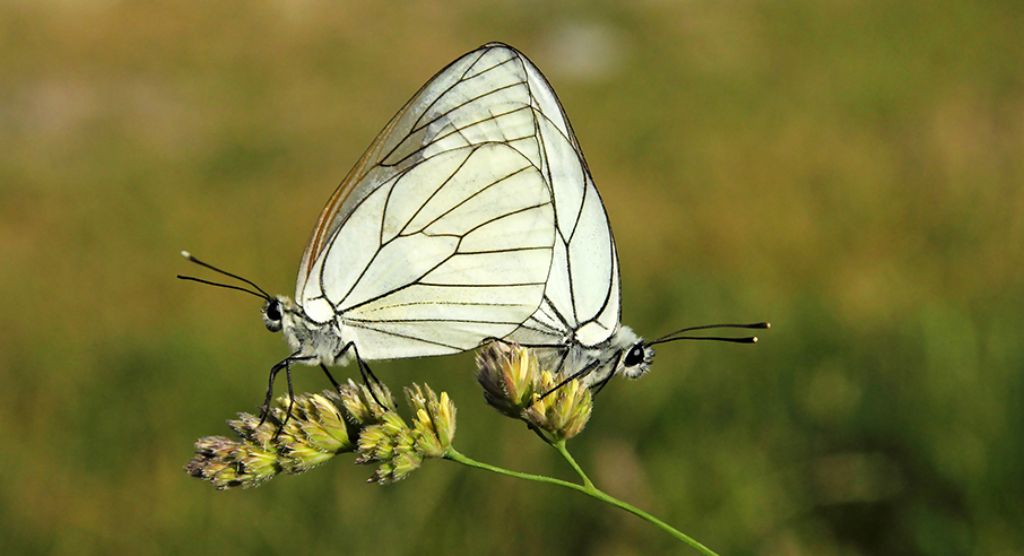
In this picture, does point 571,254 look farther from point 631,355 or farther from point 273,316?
point 273,316

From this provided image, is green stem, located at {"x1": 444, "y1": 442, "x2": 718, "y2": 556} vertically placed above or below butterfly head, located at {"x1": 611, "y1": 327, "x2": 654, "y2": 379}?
below

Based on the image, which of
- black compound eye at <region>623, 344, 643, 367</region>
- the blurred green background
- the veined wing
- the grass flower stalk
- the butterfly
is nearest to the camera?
the grass flower stalk

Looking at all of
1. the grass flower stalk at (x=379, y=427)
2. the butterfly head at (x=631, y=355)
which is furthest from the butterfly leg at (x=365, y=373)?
the butterfly head at (x=631, y=355)

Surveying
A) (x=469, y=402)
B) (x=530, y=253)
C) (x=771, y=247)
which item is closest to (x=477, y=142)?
(x=530, y=253)

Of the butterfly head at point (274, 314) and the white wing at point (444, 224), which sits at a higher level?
the white wing at point (444, 224)

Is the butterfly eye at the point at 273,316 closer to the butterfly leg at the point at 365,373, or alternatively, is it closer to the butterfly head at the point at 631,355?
the butterfly leg at the point at 365,373

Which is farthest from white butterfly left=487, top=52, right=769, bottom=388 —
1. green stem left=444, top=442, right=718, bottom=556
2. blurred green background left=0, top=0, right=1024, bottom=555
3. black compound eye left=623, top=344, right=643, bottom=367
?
blurred green background left=0, top=0, right=1024, bottom=555

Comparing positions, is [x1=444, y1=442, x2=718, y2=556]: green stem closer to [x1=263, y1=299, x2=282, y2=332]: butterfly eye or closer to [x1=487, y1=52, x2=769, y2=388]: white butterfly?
[x1=487, y1=52, x2=769, y2=388]: white butterfly
